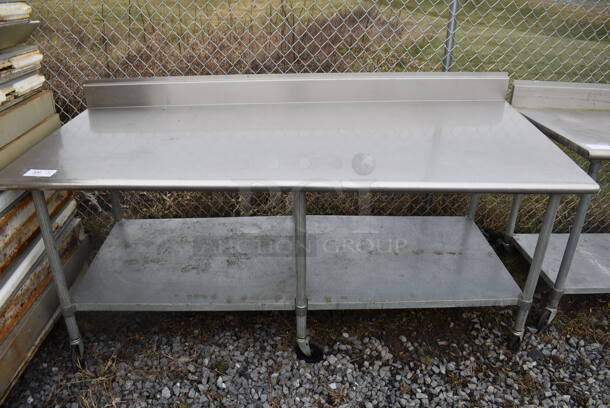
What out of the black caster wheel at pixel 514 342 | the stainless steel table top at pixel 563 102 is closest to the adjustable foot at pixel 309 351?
the black caster wheel at pixel 514 342

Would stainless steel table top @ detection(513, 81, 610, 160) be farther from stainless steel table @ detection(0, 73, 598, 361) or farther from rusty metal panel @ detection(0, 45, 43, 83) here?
rusty metal panel @ detection(0, 45, 43, 83)

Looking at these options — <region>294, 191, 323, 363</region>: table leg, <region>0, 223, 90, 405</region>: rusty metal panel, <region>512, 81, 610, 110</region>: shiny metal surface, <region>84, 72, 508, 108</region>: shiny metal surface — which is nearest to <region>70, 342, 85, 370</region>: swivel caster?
<region>0, 223, 90, 405</region>: rusty metal panel

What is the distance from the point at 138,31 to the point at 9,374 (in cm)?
319

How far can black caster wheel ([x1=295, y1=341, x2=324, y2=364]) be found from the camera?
7.03 ft

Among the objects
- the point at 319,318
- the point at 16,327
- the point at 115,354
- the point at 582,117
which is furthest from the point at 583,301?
the point at 16,327

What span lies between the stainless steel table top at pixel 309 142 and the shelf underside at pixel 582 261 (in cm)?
83

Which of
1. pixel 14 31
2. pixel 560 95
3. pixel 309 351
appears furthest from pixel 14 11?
pixel 560 95

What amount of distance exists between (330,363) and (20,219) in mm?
1461

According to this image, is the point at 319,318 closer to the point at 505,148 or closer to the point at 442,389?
the point at 442,389

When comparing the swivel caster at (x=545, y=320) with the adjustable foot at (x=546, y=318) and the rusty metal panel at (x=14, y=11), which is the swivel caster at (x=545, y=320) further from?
the rusty metal panel at (x=14, y=11)

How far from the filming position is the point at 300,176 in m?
1.53

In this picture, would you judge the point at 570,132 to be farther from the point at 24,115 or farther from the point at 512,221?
the point at 24,115

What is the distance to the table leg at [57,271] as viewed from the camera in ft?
5.60

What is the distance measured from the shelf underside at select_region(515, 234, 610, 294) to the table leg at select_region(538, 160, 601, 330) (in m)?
0.07
